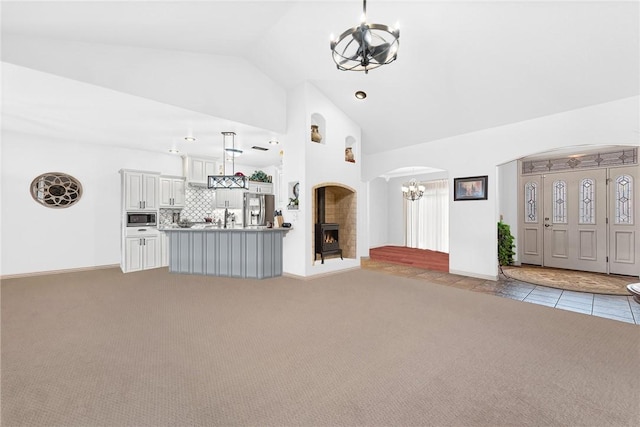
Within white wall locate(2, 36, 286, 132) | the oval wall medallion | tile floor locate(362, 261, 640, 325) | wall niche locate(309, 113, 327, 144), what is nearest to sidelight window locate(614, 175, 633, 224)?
tile floor locate(362, 261, 640, 325)

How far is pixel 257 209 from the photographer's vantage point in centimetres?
878

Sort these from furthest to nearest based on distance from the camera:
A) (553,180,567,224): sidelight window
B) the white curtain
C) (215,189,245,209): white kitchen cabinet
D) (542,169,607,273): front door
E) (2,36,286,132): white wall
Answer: the white curtain, (215,189,245,209): white kitchen cabinet, (553,180,567,224): sidelight window, (542,169,607,273): front door, (2,36,286,132): white wall

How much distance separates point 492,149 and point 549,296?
111 inches

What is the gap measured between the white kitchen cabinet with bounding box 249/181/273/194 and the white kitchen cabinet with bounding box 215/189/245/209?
35 centimetres

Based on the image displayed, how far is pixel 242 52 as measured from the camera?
481cm

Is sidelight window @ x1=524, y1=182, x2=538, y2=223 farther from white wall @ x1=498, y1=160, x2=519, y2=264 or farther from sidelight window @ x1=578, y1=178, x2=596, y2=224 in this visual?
sidelight window @ x1=578, y1=178, x2=596, y2=224

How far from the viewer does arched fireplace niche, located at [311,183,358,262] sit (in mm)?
6379

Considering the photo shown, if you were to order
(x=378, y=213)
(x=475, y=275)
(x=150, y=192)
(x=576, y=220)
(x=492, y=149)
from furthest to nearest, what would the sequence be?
(x=378, y=213) → (x=150, y=192) → (x=576, y=220) → (x=475, y=275) → (x=492, y=149)

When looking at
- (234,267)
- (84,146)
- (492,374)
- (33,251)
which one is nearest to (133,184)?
(84,146)

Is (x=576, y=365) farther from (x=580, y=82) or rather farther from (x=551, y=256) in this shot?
(x=551, y=256)

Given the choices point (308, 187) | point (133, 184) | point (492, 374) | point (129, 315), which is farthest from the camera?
point (133, 184)

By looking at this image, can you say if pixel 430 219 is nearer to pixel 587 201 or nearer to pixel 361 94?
pixel 587 201

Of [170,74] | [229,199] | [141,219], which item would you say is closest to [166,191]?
[141,219]

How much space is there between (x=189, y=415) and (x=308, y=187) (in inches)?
164
